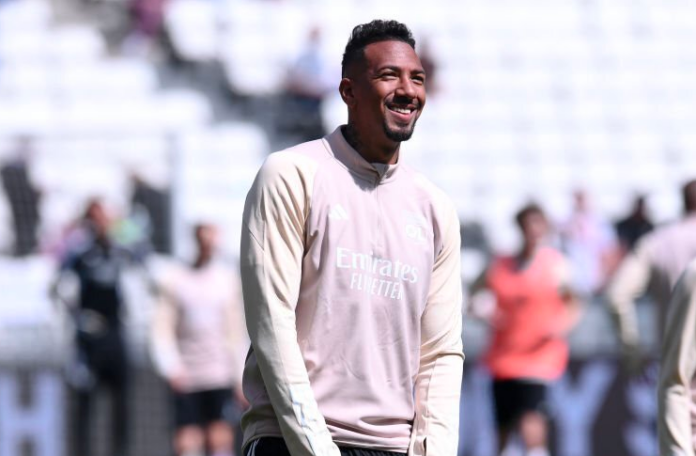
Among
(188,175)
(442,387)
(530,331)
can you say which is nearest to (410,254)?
(442,387)

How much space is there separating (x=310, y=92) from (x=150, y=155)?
2.10 m

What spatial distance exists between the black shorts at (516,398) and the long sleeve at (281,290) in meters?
6.73

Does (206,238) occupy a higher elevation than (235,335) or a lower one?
higher

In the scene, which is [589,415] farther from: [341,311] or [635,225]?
[341,311]

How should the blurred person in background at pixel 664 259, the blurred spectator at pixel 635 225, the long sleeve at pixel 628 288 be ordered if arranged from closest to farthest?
the blurred person in background at pixel 664 259
the long sleeve at pixel 628 288
the blurred spectator at pixel 635 225

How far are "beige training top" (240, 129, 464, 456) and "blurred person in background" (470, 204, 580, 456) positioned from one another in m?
6.39

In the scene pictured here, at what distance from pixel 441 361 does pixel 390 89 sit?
719mm

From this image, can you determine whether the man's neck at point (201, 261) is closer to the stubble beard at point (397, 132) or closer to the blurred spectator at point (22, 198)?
the blurred spectator at point (22, 198)

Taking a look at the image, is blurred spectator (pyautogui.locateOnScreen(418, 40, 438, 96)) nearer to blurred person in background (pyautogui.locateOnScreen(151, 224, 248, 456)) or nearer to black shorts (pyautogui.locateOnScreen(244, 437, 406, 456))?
blurred person in background (pyautogui.locateOnScreen(151, 224, 248, 456))

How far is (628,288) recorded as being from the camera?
8.09 meters

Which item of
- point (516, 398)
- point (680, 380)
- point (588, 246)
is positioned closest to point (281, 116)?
point (588, 246)

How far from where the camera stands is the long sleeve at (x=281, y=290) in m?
3.40

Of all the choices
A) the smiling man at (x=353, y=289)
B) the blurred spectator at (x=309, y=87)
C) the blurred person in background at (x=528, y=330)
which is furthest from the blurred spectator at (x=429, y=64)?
the smiling man at (x=353, y=289)

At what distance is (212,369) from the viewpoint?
1063 cm
